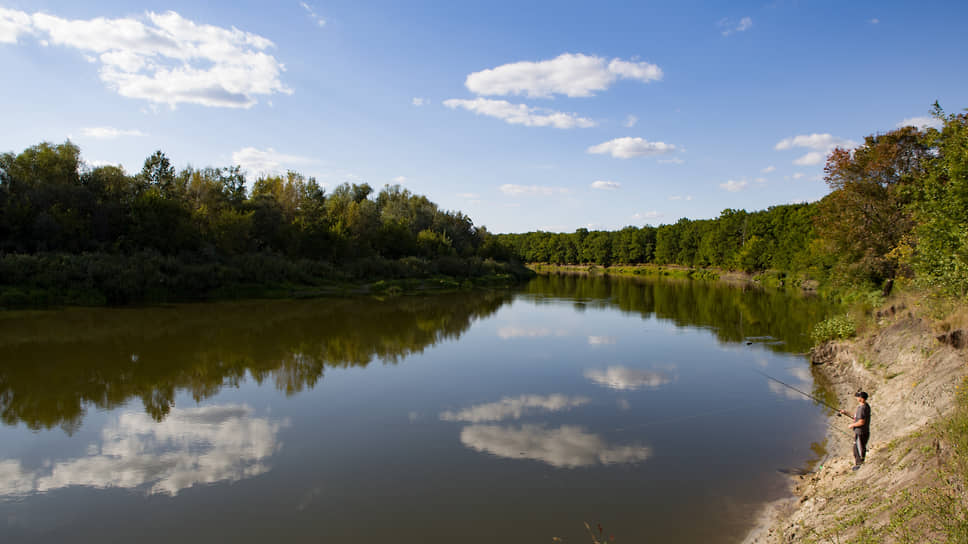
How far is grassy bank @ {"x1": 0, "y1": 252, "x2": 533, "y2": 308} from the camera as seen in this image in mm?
24766

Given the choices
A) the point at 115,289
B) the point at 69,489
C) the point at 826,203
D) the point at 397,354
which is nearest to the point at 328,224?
the point at 115,289

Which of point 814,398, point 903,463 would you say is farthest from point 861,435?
point 814,398

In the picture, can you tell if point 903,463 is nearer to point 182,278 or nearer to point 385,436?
point 385,436

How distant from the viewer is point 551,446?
352 inches

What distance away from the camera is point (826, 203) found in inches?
964

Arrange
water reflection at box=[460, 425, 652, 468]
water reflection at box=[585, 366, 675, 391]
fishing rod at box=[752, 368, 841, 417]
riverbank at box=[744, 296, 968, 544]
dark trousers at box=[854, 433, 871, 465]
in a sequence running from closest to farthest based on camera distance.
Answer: riverbank at box=[744, 296, 968, 544] → dark trousers at box=[854, 433, 871, 465] → water reflection at box=[460, 425, 652, 468] → fishing rod at box=[752, 368, 841, 417] → water reflection at box=[585, 366, 675, 391]

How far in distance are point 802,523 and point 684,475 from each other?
7.46 ft

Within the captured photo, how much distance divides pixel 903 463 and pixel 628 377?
339 inches

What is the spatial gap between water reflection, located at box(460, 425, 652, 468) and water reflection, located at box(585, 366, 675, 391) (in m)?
3.78

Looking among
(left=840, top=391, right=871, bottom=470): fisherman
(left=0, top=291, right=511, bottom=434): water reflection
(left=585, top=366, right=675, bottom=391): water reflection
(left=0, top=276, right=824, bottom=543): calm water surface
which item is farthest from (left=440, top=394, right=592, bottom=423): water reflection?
(left=840, top=391, right=871, bottom=470): fisherman

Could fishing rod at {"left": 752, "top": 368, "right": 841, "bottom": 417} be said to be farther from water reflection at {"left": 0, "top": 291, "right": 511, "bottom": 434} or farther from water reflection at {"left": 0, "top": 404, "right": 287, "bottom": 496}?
water reflection at {"left": 0, "top": 404, "right": 287, "bottom": 496}

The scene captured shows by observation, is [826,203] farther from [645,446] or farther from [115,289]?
[115,289]

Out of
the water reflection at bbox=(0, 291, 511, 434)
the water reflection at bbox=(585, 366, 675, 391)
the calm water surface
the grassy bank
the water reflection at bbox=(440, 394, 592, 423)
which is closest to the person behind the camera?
the calm water surface

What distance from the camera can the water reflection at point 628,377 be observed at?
43.5ft
